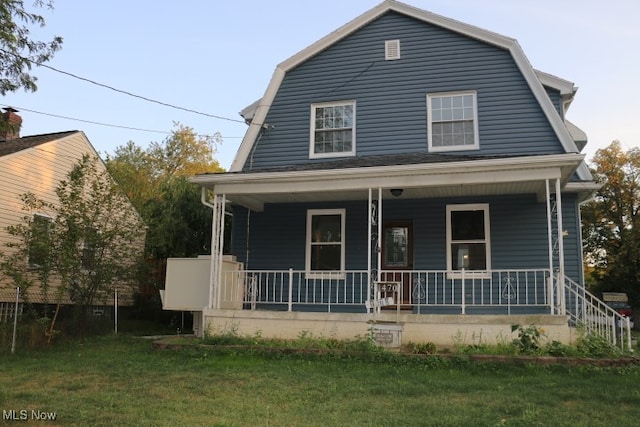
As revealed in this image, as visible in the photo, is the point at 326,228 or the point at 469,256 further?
the point at 326,228

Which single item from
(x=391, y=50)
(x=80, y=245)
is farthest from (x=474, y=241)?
(x=80, y=245)

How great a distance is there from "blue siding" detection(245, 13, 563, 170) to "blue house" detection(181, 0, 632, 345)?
0.09 ft

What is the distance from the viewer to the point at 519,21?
40.3 ft

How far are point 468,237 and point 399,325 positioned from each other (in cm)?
319

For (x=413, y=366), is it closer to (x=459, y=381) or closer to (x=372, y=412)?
(x=459, y=381)

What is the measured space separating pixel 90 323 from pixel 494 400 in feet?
32.4

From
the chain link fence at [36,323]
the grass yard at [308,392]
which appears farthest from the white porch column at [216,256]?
the chain link fence at [36,323]

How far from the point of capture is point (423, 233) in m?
11.7

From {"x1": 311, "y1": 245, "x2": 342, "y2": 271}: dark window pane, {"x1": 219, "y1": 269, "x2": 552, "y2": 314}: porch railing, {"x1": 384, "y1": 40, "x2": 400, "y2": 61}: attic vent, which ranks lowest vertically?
{"x1": 219, "y1": 269, "x2": 552, "y2": 314}: porch railing

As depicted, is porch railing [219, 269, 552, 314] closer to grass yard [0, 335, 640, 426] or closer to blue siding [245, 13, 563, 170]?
grass yard [0, 335, 640, 426]

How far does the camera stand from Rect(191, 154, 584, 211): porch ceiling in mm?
9406

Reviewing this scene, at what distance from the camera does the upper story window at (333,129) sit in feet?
41.2

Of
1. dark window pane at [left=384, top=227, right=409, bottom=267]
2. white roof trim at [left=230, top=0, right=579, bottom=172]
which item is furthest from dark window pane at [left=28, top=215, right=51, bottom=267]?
dark window pane at [left=384, top=227, right=409, bottom=267]
